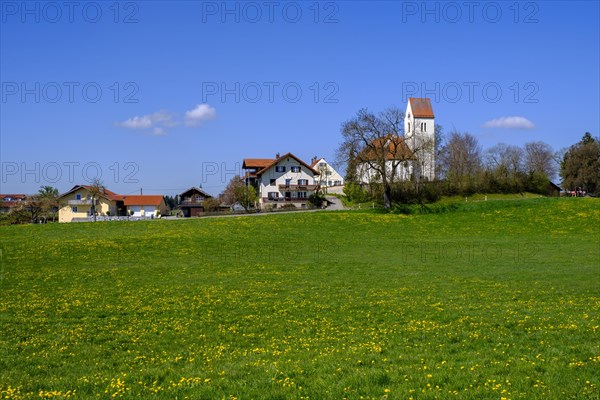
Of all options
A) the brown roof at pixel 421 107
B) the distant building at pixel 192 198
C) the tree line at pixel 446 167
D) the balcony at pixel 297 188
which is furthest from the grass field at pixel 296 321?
the brown roof at pixel 421 107

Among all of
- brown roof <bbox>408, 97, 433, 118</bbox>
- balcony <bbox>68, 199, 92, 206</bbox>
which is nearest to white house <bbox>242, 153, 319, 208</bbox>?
brown roof <bbox>408, 97, 433, 118</bbox>

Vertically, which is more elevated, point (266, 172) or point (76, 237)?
point (266, 172)

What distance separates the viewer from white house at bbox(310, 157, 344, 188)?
441 feet

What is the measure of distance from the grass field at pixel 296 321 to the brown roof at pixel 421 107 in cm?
9856

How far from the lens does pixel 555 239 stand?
4819 cm

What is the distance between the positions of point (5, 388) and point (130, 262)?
24.0 meters

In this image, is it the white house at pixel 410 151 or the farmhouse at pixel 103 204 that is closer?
the white house at pixel 410 151

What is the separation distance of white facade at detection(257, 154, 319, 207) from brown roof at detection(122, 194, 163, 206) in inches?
1631

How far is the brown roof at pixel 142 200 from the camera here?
14138 centimetres

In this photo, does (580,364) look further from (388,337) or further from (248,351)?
(248,351)

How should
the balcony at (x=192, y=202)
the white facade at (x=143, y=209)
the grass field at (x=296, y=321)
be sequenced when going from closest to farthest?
the grass field at (x=296, y=321), the balcony at (x=192, y=202), the white facade at (x=143, y=209)

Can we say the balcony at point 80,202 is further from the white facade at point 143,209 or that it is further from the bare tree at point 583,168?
the bare tree at point 583,168

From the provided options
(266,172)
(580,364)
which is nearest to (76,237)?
(580,364)

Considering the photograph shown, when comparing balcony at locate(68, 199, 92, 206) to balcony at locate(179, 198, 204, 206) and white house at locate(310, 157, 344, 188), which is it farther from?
white house at locate(310, 157, 344, 188)
